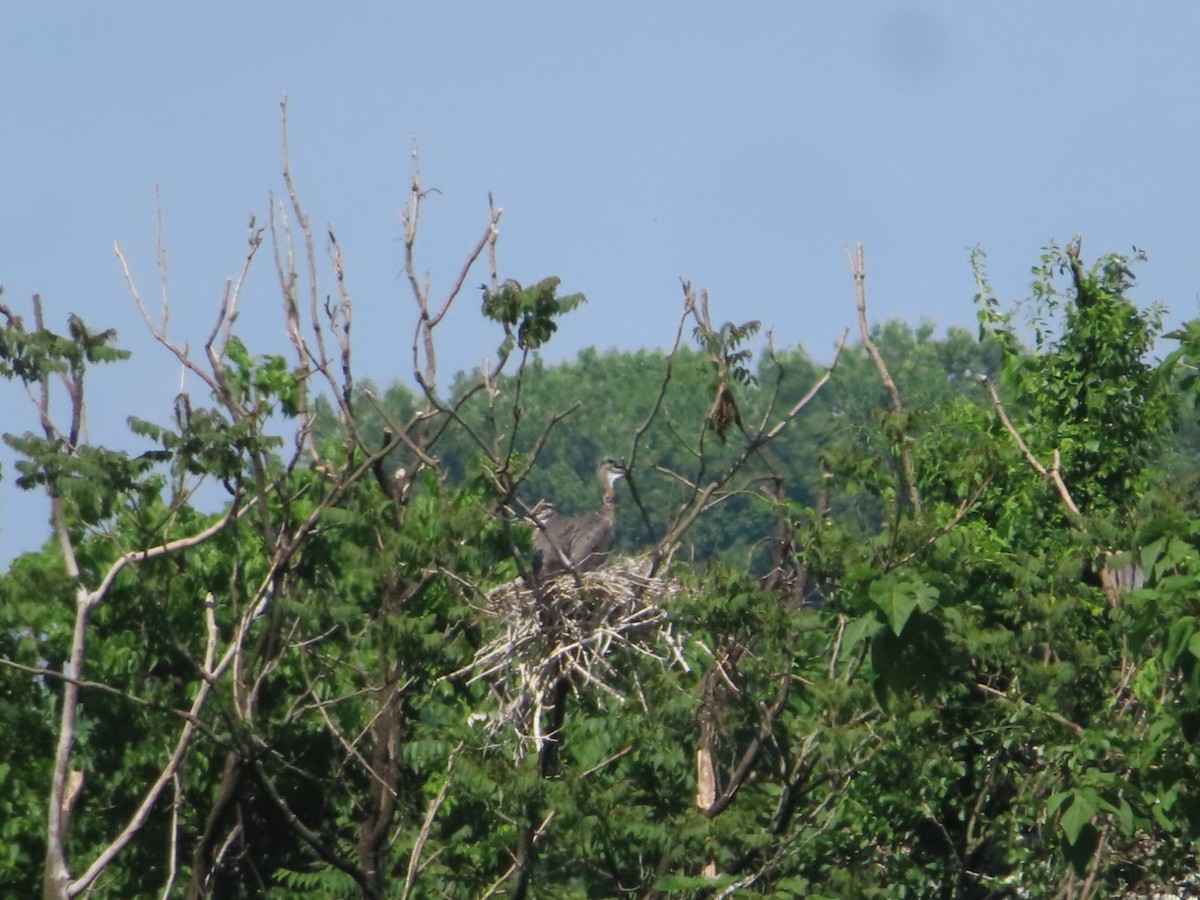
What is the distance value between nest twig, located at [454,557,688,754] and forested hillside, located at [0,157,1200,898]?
0.02 metres

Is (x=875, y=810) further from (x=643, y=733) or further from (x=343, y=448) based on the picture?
(x=343, y=448)

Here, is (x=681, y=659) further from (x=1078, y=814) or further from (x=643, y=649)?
(x=1078, y=814)

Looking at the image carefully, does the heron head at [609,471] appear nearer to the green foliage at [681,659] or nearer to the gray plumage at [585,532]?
the gray plumage at [585,532]

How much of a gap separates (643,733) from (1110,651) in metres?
3.06

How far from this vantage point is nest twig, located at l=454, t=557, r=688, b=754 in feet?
27.2

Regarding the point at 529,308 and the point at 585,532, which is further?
the point at 585,532

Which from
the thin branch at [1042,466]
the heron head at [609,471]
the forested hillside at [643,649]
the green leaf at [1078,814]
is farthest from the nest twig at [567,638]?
the heron head at [609,471]

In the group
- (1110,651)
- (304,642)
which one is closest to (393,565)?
(304,642)

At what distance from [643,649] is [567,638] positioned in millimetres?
407

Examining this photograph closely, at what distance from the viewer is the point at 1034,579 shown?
31.4ft

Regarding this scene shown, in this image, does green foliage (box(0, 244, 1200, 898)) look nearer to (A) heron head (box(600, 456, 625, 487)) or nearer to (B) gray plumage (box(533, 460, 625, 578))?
(B) gray plumage (box(533, 460, 625, 578))

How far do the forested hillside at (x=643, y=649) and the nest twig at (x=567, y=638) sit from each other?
2 cm

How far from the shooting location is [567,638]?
827 cm

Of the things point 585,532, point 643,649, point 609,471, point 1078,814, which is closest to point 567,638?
point 643,649
